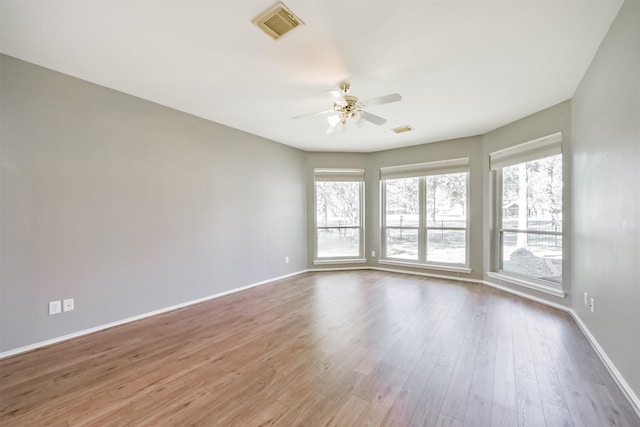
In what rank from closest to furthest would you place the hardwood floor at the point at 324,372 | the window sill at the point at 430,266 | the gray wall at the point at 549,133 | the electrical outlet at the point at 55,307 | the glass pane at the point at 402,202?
the hardwood floor at the point at 324,372, the electrical outlet at the point at 55,307, the gray wall at the point at 549,133, the window sill at the point at 430,266, the glass pane at the point at 402,202

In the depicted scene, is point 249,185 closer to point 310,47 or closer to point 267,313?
point 267,313

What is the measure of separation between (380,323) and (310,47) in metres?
2.89

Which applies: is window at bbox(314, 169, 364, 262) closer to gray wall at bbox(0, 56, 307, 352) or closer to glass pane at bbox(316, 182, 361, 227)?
glass pane at bbox(316, 182, 361, 227)

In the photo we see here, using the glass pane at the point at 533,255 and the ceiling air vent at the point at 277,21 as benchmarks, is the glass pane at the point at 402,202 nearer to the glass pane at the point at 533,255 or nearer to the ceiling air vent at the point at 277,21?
the glass pane at the point at 533,255

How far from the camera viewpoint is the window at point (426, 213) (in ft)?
16.4

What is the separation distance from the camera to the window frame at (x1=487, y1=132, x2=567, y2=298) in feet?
11.4

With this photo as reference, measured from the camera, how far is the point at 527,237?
13.1 ft

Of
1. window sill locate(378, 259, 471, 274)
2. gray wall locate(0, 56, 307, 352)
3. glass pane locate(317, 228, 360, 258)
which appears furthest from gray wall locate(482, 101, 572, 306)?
gray wall locate(0, 56, 307, 352)

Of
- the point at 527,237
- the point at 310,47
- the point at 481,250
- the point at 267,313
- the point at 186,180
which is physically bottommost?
the point at 267,313

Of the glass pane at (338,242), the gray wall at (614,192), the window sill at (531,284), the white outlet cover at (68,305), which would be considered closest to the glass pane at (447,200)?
the window sill at (531,284)

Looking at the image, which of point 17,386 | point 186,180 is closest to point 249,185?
point 186,180

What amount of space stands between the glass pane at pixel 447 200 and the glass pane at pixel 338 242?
63.8 inches

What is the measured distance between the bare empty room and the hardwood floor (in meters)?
0.02

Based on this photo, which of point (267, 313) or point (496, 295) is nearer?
point (267, 313)
